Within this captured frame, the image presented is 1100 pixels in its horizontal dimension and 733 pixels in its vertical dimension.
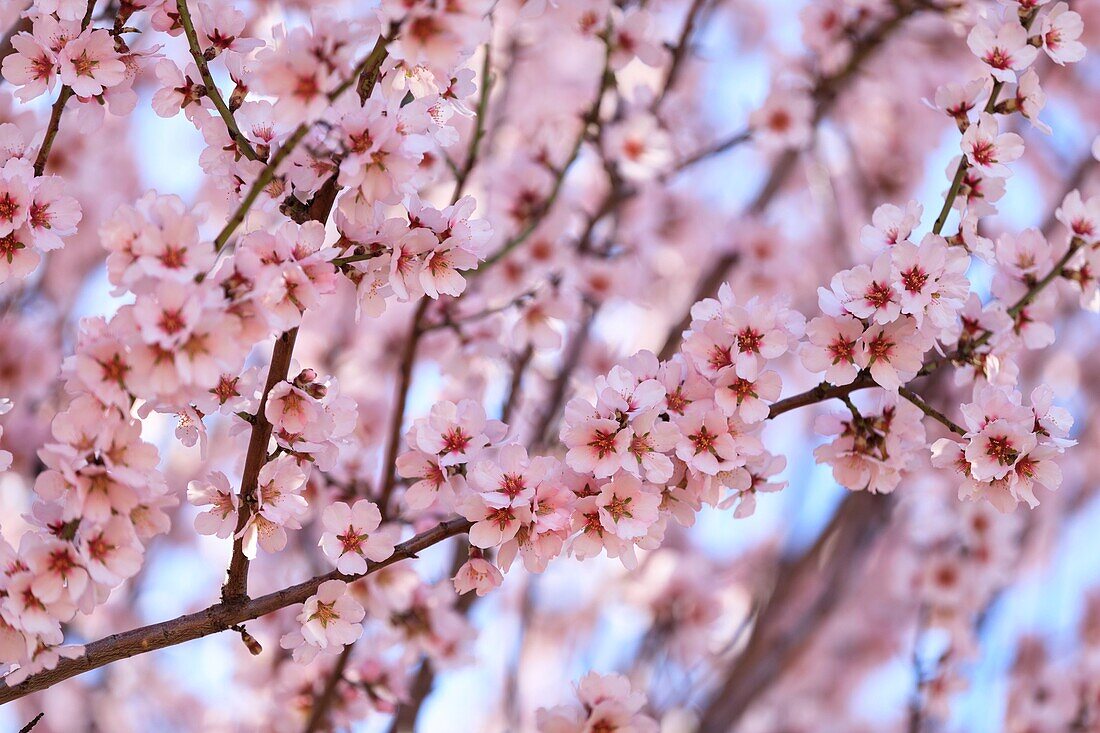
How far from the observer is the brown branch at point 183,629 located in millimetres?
1425

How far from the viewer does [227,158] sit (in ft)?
4.93

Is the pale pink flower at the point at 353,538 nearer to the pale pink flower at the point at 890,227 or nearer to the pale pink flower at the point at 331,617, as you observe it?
the pale pink flower at the point at 331,617

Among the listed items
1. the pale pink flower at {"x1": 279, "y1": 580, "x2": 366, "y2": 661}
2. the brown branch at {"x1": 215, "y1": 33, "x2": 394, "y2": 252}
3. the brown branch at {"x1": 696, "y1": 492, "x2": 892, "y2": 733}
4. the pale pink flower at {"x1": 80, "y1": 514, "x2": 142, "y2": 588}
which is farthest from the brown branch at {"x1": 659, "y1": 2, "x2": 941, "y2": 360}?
the pale pink flower at {"x1": 80, "y1": 514, "x2": 142, "y2": 588}

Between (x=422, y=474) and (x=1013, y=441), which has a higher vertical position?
(x=1013, y=441)

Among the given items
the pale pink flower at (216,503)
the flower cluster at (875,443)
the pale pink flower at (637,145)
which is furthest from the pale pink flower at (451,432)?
the pale pink flower at (637,145)

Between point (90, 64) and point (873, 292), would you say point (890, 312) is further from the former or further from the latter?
point (90, 64)

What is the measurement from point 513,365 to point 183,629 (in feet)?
5.04

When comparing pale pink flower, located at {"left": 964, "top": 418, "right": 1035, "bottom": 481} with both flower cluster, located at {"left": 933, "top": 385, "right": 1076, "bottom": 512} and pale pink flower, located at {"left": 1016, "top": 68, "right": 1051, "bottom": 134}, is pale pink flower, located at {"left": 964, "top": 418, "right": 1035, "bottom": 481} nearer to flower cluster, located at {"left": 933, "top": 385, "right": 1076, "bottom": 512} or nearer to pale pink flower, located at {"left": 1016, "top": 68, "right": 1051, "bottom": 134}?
flower cluster, located at {"left": 933, "top": 385, "right": 1076, "bottom": 512}

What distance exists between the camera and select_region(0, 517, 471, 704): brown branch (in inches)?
56.1

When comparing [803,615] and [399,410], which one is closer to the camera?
[399,410]

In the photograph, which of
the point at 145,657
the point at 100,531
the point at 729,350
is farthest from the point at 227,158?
the point at 145,657

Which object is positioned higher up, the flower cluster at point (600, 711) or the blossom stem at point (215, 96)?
the blossom stem at point (215, 96)

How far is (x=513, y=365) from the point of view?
2898mm

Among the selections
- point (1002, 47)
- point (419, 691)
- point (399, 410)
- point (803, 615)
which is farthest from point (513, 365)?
point (1002, 47)
